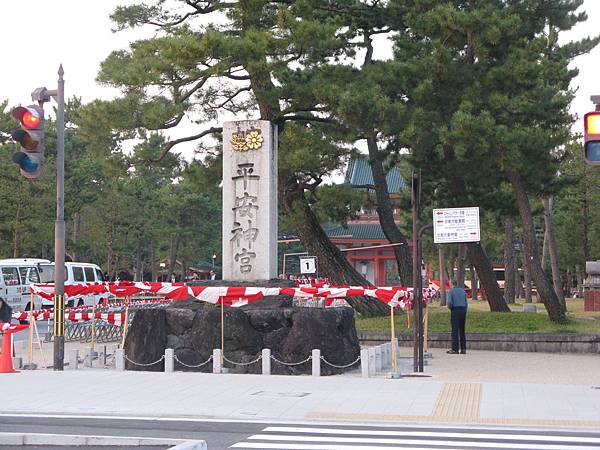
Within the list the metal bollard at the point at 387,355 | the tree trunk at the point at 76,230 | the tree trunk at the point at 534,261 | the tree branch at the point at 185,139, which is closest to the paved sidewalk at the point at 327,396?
the metal bollard at the point at 387,355

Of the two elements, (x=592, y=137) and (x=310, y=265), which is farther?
(x=310, y=265)

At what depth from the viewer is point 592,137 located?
400 inches

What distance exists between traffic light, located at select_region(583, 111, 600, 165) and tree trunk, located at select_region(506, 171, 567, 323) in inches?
544

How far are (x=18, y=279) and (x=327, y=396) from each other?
2298 centimetres

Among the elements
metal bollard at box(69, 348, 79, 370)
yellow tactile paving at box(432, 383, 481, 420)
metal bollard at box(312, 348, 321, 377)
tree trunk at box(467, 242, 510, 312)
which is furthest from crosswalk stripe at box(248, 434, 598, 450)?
tree trunk at box(467, 242, 510, 312)

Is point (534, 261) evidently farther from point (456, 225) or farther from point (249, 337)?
point (249, 337)

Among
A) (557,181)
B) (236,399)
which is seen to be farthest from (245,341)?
(557,181)

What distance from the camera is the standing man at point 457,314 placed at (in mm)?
19938

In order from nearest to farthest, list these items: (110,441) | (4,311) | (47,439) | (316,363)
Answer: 1. (110,441)
2. (47,439)
3. (4,311)
4. (316,363)

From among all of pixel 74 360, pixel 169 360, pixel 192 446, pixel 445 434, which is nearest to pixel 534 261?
pixel 169 360

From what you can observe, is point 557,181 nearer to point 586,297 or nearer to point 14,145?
point 586,297

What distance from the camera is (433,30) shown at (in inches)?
885

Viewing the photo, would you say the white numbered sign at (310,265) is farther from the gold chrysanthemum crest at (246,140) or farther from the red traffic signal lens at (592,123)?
the red traffic signal lens at (592,123)

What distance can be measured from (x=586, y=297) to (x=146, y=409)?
1104 inches
